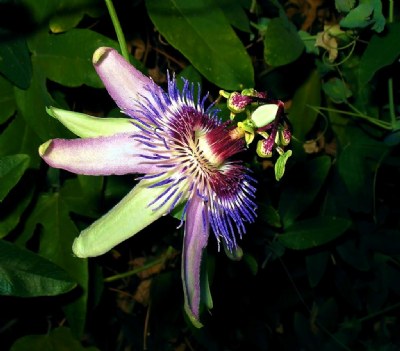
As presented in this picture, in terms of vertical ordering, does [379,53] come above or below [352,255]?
above

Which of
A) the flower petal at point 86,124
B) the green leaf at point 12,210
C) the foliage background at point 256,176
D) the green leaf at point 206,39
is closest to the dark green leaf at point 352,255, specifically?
the foliage background at point 256,176

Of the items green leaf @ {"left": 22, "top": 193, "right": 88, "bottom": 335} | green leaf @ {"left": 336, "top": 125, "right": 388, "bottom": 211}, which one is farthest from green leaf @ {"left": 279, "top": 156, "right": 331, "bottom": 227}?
green leaf @ {"left": 22, "top": 193, "right": 88, "bottom": 335}

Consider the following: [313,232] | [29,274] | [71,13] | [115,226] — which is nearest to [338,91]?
[313,232]

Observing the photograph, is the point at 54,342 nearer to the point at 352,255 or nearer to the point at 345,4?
the point at 352,255

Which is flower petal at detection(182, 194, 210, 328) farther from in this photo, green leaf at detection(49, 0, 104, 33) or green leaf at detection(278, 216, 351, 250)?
green leaf at detection(278, 216, 351, 250)

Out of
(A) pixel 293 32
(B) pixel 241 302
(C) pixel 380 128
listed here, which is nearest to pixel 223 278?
(B) pixel 241 302
